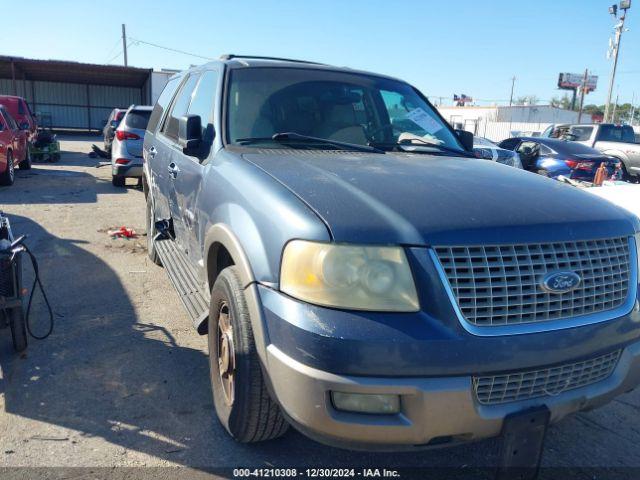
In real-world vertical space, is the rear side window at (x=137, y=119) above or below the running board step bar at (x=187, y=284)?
above

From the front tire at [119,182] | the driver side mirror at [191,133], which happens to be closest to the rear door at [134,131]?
the front tire at [119,182]

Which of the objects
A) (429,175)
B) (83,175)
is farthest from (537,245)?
(83,175)

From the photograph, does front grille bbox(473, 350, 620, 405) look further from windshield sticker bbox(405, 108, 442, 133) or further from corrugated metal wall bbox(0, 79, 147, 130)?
corrugated metal wall bbox(0, 79, 147, 130)

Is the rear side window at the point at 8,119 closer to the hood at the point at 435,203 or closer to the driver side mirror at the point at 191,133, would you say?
the driver side mirror at the point at 191,133

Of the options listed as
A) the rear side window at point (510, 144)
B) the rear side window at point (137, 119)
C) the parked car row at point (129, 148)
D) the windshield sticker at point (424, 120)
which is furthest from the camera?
the rear side window at point (510, 144)

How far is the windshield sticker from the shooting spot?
4.00 m

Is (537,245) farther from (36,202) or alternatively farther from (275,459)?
(36,202)

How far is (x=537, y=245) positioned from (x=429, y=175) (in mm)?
778

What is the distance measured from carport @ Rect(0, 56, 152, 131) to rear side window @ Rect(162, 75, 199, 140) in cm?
2891

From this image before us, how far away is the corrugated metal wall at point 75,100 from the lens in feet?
115

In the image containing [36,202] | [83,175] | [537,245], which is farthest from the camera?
[83,175]

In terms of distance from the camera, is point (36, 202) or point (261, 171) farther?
point (36, 202)

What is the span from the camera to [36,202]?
31.8ft

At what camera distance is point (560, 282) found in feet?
7.19
